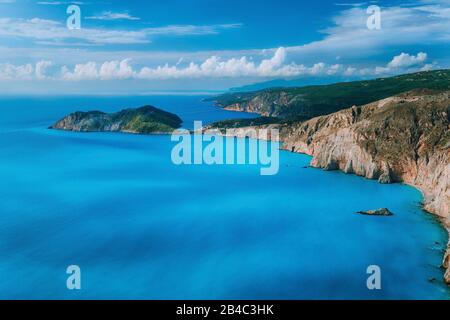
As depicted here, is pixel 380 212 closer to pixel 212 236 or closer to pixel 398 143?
pixel 398 143

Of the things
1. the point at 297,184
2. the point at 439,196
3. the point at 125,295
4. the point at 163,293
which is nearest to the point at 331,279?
the point at 163,293

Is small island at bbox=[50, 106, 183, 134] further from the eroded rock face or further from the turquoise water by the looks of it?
the eroded rock face

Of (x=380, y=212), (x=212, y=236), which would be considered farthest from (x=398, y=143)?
(x=212, y=236)

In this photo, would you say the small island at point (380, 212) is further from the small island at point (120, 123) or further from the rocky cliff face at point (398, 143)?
the small island at point (120, 123)

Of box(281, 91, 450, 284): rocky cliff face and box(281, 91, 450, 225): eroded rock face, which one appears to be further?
box(281, 91, 450, 225): eroded rock face

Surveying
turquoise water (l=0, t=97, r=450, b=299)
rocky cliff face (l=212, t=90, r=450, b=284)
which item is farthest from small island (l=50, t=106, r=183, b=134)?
rocky cliff face (l=212, t=90, r=450, b=284)

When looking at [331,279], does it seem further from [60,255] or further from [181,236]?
[60,255]
